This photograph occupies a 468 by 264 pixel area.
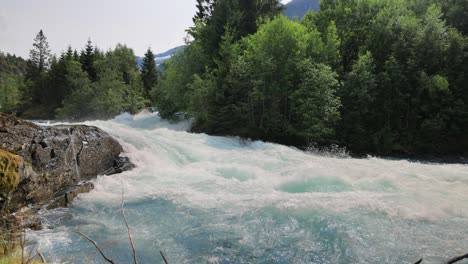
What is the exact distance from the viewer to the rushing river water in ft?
19.4

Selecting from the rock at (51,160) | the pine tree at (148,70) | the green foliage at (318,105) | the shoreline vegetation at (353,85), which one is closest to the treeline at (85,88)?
the pine tree at (148,70)

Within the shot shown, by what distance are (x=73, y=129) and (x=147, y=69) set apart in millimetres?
53933

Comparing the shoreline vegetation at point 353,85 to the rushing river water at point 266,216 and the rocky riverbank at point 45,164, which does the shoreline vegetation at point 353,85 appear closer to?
the rushing river water at point 266,216

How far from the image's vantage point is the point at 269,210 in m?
7.79

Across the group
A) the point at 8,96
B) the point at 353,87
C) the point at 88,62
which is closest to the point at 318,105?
the point at 353,87

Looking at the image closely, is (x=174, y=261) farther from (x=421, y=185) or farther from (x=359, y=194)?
(x=421, y=185)

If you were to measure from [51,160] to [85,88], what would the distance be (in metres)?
37.2

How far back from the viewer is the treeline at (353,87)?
66.3 feet

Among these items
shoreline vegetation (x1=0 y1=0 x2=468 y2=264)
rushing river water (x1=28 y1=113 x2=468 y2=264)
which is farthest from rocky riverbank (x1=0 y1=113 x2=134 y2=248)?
shoreline vegetation (x1=0 y1=0 x2=468 y2=264)

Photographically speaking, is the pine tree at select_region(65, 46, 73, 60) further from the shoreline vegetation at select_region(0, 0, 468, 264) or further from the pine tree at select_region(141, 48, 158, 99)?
the shoreline vegetation at select_region(0, 0, 468, 264)

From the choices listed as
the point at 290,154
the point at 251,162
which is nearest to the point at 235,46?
the point at 290,154

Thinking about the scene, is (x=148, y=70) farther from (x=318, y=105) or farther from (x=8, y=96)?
(x=318, y=105)

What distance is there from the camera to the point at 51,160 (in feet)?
28.8

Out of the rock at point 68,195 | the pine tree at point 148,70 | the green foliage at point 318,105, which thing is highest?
the pine tree at point 148,70
